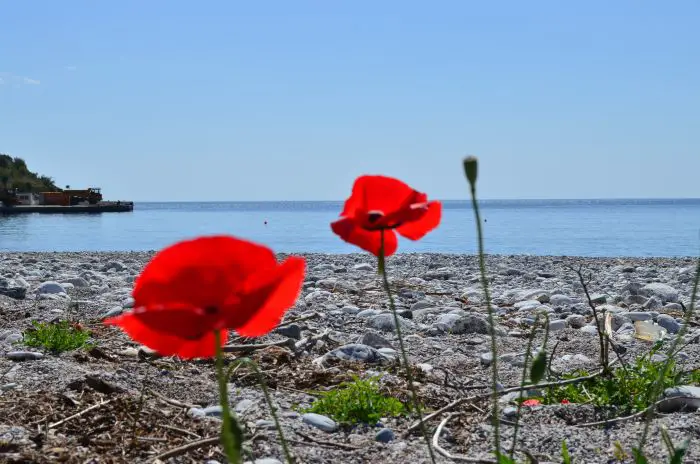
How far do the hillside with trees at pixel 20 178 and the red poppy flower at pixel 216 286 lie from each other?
2723 inches

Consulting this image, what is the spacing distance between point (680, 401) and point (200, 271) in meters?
2.22

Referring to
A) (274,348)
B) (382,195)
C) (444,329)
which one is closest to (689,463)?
(382,195)

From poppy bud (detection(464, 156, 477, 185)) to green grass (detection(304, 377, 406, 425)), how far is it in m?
1.62

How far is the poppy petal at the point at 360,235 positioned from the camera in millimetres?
1317

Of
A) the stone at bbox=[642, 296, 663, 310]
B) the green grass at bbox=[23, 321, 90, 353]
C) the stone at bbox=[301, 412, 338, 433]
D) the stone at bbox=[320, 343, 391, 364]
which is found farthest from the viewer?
the stone at bbox=[642, 296, 663, 310]

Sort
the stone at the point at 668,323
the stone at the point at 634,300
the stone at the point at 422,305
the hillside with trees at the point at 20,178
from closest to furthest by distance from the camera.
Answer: the stone at the point at 668,323
the stone at the point at 422,305
the stone at the point at 634,300
the hillside with trees at the point at 20,178

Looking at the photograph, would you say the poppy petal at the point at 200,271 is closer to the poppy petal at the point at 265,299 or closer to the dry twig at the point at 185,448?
the poppy petal at the point at 265,299

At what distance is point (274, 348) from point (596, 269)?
859 cm

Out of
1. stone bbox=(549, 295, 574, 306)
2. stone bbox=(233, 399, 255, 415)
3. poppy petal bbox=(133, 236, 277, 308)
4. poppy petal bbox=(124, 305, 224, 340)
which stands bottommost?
stone bbox=(549, 295, 574, 306)

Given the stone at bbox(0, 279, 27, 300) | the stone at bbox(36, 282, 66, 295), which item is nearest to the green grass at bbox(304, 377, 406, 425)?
the stone at bbox(0, 279, 27, 300)

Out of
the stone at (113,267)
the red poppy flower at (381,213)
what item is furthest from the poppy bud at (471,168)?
the stone at (113,267)

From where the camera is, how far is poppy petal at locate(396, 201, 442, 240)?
1382 millimetres

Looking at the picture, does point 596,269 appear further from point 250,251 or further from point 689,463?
point 250,251

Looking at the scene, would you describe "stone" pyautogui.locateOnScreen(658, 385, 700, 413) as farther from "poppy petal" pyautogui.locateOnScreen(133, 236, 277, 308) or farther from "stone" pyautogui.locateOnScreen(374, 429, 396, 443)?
"poppy petal" pyautogui.locateOnScreen(133, 236, 277, 308)
